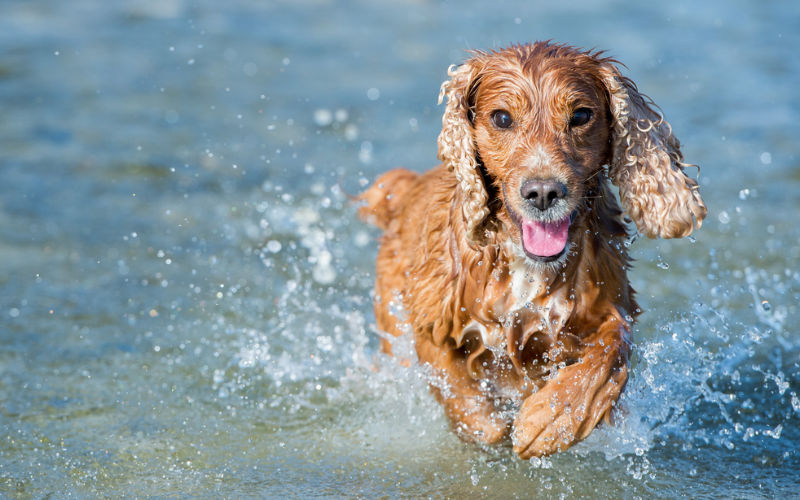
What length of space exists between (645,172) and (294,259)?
3177 mm

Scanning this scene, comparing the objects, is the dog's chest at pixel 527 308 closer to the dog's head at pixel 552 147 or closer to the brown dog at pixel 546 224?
the brown dog at pixel 546 224

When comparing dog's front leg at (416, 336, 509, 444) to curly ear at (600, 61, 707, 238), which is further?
dog's front leg at (416, 336, 509, 444)

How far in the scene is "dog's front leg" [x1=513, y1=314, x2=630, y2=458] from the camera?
3.68m

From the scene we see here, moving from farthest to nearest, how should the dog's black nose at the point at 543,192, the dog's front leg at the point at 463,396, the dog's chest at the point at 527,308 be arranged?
the dog's front leg at the point at 463,396 → the dog's chest at the point at 527,308 → the dog's black nose at the point at 543,192

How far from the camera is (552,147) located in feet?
11.5

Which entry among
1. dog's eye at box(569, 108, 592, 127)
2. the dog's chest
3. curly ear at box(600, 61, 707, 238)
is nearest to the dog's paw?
the dog's chest

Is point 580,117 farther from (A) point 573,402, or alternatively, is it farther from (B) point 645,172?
(A) point 573,402

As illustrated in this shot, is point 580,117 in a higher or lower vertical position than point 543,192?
higher

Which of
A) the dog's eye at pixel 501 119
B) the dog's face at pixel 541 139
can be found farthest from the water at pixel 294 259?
the dog's eye at pixel 501 119

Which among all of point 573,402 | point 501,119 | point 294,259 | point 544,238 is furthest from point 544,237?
point 294,259

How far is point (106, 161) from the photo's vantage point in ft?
25.8

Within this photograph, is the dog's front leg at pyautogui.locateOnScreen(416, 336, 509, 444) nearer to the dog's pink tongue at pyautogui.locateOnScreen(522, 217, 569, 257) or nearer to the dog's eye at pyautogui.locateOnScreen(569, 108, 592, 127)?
the dog's pink tongue at pyautogui.locateOnScreen(522, 217, 569, 257)

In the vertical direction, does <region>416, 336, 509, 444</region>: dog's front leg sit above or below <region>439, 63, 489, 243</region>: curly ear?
below

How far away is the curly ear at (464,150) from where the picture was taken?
368 centimetres
